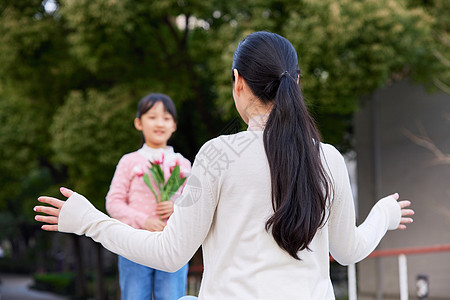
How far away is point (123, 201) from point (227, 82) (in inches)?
172

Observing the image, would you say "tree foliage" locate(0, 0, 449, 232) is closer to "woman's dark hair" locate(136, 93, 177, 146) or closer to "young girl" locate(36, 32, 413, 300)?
"woman's dark hair" locate(136, 93, 177, 146)

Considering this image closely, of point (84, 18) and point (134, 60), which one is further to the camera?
point (134, 60)

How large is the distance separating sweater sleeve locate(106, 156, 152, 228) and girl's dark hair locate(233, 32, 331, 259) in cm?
123

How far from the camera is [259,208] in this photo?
112cm

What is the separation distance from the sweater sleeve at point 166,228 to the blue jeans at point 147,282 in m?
1.14

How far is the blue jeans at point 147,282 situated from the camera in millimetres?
2283

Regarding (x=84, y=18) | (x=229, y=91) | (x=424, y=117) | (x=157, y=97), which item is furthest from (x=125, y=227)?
(x=424, y=117)

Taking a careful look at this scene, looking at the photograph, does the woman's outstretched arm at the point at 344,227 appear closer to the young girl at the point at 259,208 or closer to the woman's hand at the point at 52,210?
the young girl at the point at 259,208

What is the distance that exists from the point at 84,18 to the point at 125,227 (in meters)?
6.15

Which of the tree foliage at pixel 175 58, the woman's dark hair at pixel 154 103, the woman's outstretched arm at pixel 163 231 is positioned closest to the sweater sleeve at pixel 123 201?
the woman's dark hair at pixel 154 103

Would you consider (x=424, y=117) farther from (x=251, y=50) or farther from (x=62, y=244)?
(x=62, y=244)

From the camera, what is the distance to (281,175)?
3.65ft

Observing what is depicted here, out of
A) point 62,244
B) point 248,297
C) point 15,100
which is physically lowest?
point 62,244

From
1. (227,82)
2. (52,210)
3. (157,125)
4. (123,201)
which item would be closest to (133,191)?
(123,201)
